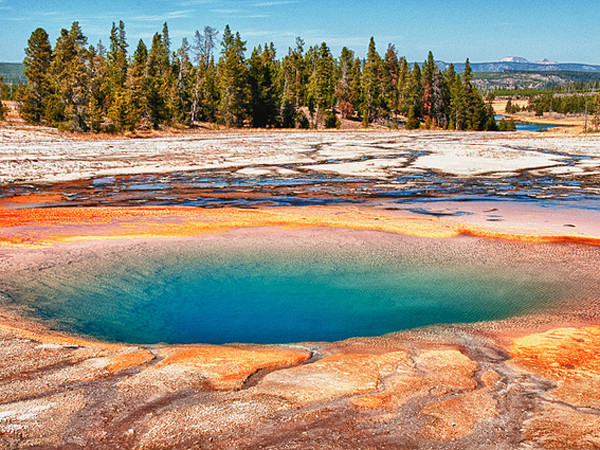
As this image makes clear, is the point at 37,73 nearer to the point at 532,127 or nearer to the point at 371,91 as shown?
the point at 371,91

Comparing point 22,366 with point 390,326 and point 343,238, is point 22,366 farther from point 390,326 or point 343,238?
point 343,238

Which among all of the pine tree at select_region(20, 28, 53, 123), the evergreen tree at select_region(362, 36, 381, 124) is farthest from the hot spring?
the evergreen tree at select_region(362, 36, 381, 124)

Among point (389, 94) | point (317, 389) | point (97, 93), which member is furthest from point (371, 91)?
point (317, 389)

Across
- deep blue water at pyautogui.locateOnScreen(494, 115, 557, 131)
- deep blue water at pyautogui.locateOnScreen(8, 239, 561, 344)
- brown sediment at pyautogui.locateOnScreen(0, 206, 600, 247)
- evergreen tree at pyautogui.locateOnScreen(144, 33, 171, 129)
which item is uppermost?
evergreen tree at pyautogui.locateOnScreen(144, 33, 171, 129)

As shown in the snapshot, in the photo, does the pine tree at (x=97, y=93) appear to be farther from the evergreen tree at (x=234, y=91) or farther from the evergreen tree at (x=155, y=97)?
the evergreen tree at (x=234, y=91)

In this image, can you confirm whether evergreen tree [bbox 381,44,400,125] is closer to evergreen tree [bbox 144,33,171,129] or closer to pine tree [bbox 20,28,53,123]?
evergreen tree [bbox 144,33,171,129]

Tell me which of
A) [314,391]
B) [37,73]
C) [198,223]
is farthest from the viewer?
[37,73]

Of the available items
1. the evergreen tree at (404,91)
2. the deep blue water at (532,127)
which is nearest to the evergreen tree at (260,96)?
the evergreen tree at (404,91)
